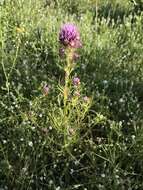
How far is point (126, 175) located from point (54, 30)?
5.50 feet

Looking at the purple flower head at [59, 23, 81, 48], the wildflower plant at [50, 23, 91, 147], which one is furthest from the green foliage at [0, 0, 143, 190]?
the purple flower head at [59, 23, 81, 48]

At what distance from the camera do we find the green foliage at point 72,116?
112 inches

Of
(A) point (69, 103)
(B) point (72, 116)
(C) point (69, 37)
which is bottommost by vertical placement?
(B) point (72, 116)

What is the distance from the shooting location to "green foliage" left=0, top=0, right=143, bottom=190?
2.84m

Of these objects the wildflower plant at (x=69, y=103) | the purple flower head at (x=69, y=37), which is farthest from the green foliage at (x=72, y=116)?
the purple flower head at (x=69, y=37)

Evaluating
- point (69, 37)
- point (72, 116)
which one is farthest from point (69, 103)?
point (69, 37)

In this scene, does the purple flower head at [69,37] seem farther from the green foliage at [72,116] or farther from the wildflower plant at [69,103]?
the green foliage at [72,116]

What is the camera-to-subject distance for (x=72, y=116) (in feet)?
9.82

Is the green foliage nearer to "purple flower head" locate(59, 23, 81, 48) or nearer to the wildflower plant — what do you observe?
the wildflower plant

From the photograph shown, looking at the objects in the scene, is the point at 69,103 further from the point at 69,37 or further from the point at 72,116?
the point at 69,37

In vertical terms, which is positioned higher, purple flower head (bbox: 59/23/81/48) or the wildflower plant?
purple flower head (bbox: 59/23/81/48)

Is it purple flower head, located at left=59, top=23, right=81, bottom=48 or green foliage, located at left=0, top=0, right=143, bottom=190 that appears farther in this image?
green foliage, located at left=0, top=0, right=143, bottom=190

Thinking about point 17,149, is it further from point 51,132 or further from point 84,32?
point 84,32

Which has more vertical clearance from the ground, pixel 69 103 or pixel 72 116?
pixel 69 103
